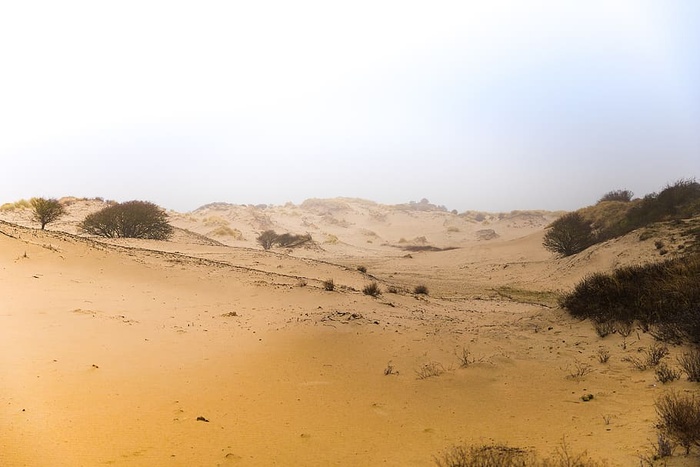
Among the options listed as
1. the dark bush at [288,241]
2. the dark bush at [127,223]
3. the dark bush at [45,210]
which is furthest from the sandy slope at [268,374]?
the dark bush at [288,241]

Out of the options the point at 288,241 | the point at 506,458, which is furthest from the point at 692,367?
the point at 288,241

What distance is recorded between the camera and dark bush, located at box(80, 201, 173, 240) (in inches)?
932

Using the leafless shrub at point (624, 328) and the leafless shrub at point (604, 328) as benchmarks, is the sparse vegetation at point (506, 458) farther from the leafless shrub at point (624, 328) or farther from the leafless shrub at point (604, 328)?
the leafless shrub at point (604, 328)

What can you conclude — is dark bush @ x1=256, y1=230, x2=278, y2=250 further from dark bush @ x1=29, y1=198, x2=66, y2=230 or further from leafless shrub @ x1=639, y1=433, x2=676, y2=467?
leafless shrub @ x1=639, y1=433, x2=676, y2=467

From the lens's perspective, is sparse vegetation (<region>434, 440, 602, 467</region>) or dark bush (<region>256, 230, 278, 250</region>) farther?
dark bush (<region>256, 230, 278, 250</region>)

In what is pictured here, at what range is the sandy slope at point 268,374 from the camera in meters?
3.54

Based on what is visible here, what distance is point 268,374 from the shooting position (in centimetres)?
532

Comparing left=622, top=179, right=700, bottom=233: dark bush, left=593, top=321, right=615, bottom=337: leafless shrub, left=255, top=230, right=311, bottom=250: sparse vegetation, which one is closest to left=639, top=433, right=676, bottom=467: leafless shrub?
left=593, top=321, right=615, bottom=337: leafless shrub

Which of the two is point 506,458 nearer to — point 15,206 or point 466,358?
point 466,358

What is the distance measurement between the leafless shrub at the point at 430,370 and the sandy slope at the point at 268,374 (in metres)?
0.08

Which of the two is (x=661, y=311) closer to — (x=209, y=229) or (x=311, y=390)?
(x=311, y=390)

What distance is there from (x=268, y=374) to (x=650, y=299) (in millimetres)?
5860

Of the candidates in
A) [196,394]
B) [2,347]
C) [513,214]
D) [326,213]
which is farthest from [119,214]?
[513,214]

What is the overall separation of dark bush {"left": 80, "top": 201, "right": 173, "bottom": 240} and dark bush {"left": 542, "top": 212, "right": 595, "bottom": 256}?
914 inches
